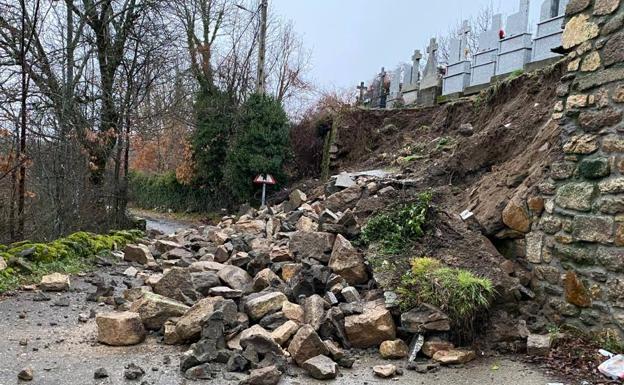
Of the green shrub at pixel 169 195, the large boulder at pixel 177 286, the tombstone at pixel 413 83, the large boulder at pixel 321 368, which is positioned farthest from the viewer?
the green shrub at pixel 169 195

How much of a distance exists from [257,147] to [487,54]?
851 cm

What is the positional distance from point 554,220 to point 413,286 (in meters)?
1.41

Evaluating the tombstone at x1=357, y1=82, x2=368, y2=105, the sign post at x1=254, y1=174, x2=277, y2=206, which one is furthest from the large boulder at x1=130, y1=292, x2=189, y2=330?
the tombstone at x1=357, y1=82, x2=368, y2=105

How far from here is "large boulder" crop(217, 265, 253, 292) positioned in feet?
17.6

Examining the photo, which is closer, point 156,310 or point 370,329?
point 370,329

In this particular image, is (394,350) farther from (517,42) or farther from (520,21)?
(520,21)

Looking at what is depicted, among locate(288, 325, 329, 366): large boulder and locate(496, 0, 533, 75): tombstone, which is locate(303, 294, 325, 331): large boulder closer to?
locate(288, 325, 329, 366): large boulder

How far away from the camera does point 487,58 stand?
10.2m

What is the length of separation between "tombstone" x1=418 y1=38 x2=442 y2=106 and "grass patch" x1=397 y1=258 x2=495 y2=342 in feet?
29.5

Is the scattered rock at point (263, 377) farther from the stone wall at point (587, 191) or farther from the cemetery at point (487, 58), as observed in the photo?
the cemetery at point (487, 58)

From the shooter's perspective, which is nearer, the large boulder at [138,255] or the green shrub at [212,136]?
the large boulder at [138,255]

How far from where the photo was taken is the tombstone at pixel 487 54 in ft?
32.9

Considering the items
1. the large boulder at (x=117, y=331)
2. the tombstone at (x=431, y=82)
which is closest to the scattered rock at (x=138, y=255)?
the large boulder at (x=117, y=331)

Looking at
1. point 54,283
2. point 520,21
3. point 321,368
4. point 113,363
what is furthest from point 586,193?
point 520,21
